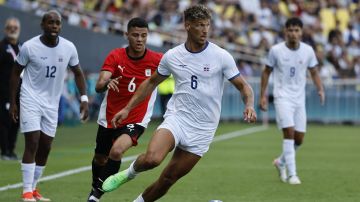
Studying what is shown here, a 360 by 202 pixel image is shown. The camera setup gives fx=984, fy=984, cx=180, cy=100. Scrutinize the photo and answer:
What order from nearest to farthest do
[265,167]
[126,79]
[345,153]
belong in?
[126,79] < [265,167] < [345,153]

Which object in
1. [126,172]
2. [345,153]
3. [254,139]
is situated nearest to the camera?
[126,172]

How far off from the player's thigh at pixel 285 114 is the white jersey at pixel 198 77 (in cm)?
539

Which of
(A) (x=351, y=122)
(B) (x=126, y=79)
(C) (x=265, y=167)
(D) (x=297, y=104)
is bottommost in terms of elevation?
(A) (x=351, y=122)

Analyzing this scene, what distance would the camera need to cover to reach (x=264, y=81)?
16453 millimetres

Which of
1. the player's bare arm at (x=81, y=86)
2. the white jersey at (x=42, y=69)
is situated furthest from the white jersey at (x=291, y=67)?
the white jersey at (x=42, y=69)

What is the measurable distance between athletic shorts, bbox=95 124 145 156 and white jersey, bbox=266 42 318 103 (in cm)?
471

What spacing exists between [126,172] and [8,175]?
582cm

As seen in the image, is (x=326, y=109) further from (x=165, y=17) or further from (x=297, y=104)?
(x=297, y=104)

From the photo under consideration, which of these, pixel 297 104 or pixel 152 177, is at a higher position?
pixel 297 104

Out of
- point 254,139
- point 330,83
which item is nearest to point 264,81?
point 254,139

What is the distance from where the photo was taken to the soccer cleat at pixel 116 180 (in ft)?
35.2

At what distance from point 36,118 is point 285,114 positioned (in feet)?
15.8

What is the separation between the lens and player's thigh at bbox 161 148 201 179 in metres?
10.6

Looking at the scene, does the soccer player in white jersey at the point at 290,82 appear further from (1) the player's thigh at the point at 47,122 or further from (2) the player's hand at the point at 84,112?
(1) the player's thigh at the point at 47,122
